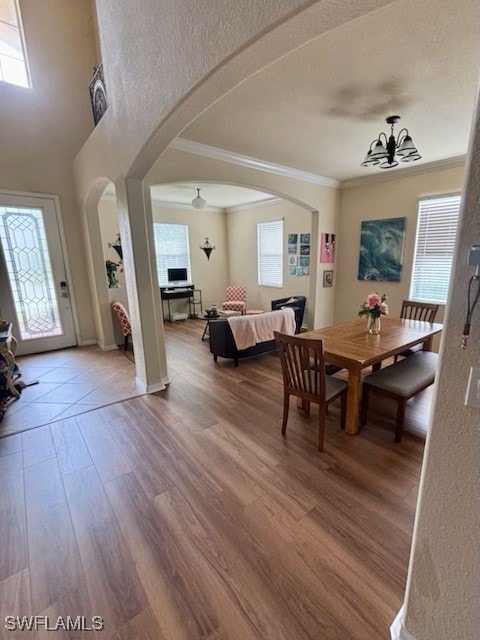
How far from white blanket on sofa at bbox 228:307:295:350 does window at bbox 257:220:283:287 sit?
2.66 m

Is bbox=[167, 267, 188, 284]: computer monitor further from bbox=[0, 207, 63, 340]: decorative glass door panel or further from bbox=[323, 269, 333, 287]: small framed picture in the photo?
bbox=[323, 269, 333, 287]: small framed picture

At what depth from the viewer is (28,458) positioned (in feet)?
7.41

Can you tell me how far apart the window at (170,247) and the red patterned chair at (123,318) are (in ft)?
6.88

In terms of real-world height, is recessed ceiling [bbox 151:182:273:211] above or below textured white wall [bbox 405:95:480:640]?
above

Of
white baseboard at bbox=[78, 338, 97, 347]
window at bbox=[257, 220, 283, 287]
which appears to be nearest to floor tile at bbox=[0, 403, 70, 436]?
white baseboard at bbox=[78, 338, 97, 347]

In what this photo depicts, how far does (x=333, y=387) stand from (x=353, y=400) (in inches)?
7.9

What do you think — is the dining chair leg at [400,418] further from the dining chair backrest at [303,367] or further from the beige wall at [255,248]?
the beige wall at [255,248]

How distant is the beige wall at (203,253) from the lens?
7.33 m

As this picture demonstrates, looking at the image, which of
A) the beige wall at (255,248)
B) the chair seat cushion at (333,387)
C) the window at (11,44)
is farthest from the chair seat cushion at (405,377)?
the window at (11,44)

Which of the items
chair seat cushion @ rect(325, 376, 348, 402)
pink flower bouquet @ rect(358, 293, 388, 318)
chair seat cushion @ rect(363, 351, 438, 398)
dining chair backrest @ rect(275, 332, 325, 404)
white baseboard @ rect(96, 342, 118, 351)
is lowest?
white baseboard @ rect(96, 342, 118, 351)

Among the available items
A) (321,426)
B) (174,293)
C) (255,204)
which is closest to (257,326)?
(321,426)

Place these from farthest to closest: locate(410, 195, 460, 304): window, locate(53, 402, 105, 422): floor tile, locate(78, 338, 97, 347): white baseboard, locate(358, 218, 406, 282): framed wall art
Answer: locate(78, 338, 97, 347): white baseboard → locate(358, 218, 406, 282): framed wall art → locate(410, 195, 460, 304): window → locate(53, 402, 105, 422): floor tile

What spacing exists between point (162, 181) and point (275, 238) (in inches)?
158

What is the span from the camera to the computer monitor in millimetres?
6953
